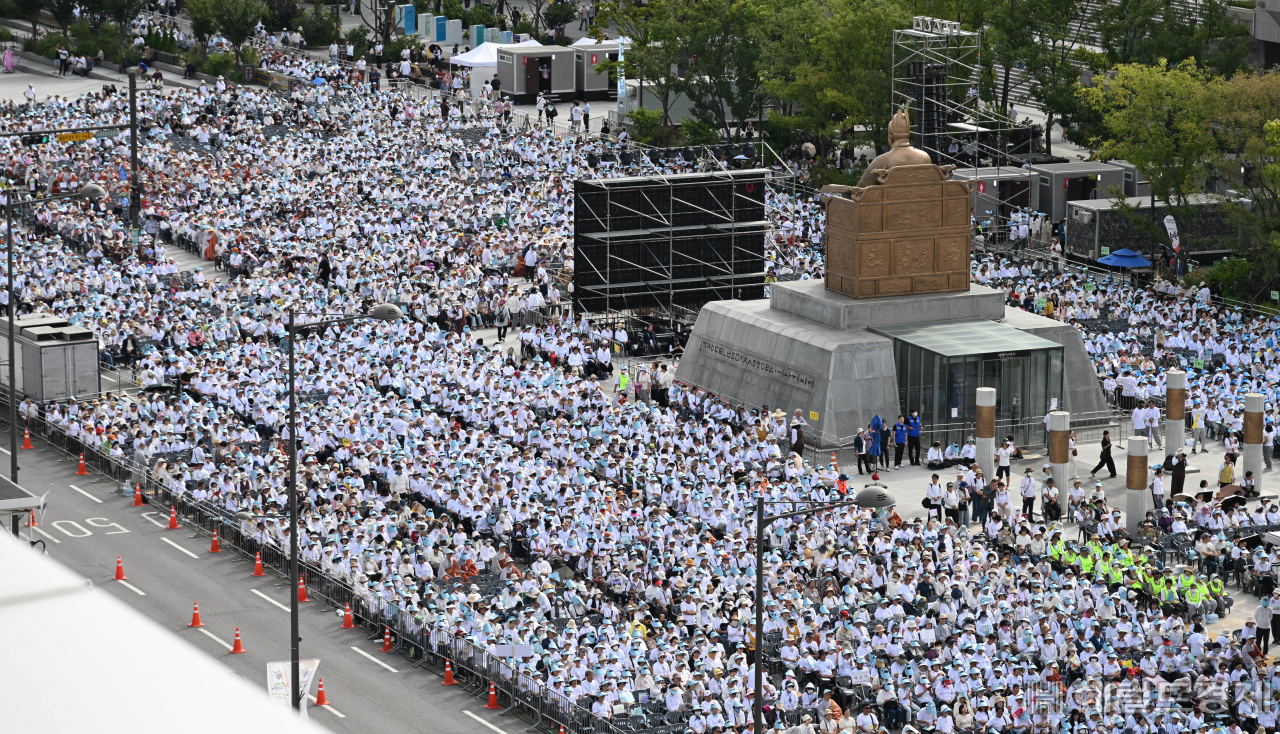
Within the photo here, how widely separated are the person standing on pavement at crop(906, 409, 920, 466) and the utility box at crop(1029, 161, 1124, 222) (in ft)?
80.8

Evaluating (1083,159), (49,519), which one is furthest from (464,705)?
(1083,159)

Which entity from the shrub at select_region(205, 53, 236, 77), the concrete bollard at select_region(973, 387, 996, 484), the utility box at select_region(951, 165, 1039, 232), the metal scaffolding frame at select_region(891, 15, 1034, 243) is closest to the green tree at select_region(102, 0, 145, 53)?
the shrub at select_region(205, 53, 236, 77)

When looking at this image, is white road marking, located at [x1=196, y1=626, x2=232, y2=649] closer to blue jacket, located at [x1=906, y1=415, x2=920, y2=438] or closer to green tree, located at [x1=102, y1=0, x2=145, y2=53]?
blue jacket, located at [x1=906, y1=415, x2=920, y2=438]

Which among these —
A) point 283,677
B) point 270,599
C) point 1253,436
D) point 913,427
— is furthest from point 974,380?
point 283,677

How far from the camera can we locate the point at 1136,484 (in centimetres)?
3700

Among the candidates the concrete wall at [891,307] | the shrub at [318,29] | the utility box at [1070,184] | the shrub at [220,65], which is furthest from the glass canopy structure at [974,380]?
the shrub at [318,29]

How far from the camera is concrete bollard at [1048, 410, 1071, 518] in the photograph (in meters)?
38.4

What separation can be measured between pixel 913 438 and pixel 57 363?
69.7 feet

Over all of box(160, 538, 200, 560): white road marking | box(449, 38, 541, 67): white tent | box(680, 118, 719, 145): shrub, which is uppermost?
box(449, 38, 541, 67): white tent

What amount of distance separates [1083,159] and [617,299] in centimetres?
2880

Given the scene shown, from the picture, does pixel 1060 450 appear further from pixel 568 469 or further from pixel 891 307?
pixel 568 469

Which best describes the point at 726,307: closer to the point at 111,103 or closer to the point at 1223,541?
the point at 1223,541

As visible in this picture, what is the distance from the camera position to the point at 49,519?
1499 inches

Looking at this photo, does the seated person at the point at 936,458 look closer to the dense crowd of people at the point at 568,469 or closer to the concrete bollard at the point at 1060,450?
the dense crowd of people at the point at 568,469
